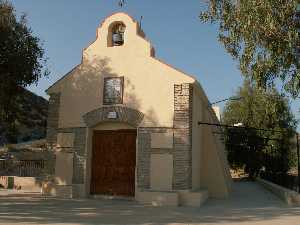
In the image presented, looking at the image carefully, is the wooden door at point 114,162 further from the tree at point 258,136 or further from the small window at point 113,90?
the tree at point 258,136

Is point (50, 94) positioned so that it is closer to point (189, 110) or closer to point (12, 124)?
point (12, 124)

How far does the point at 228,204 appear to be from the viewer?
13.0m

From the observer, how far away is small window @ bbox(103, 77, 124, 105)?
44.9ft

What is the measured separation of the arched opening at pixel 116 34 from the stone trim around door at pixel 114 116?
243 centimetres

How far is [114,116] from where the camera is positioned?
13500 millimetres

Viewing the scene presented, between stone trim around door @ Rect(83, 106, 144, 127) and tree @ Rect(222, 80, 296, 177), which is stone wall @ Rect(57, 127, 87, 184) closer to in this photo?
stone trim around door @ Rect(83, 106, 144, 127)

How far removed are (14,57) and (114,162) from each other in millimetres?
5336

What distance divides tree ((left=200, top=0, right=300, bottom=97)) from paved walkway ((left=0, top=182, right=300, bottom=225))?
159 inches

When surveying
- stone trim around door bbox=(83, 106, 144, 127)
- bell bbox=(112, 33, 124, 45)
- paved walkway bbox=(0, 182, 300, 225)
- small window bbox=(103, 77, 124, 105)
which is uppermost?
bell bbox=(112, 33, 124, 45)

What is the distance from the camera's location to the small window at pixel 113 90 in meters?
13.7

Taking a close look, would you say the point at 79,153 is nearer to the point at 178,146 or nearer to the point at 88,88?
the point at 88,88

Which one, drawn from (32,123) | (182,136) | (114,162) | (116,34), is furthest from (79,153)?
(32,123)

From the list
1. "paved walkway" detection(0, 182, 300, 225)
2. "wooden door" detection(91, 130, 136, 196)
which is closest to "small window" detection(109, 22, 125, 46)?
"wooden door" detection(91, 130, 136, 196)

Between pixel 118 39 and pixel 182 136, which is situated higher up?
pixel 118 39
